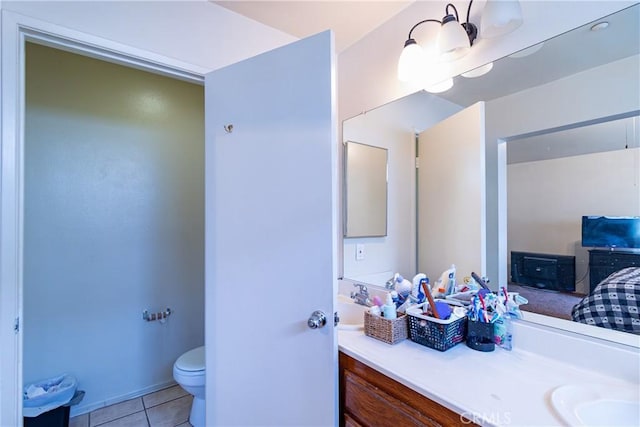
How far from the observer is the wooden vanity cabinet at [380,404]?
2.64 feet

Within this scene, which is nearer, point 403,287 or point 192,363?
point 403,287

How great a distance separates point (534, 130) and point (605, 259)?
52 centimetres

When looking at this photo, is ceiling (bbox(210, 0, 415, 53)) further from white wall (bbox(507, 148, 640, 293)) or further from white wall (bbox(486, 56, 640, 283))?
white wall (bbox(507, 148, 640, 293))

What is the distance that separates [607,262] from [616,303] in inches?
5.2

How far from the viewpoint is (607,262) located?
37.9 inches

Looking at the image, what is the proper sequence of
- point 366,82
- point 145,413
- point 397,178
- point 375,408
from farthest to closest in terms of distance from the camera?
point 145,413, point 366,82, point 397,178, point 375,408

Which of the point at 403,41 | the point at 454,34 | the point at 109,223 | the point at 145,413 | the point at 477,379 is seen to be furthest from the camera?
the point at 109,223

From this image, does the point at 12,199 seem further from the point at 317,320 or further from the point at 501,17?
the point at 501,17

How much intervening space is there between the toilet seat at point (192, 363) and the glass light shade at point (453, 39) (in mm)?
2194

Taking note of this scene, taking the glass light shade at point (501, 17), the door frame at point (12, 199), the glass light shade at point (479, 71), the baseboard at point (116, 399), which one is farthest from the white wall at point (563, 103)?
the baseboard at point (116, 399)

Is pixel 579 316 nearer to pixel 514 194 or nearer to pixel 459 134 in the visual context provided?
pixel 514 194

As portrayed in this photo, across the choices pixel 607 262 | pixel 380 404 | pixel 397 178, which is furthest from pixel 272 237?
pixel 607 262

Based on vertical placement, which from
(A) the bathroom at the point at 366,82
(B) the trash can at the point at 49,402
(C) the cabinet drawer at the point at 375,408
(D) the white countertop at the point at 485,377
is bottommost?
(B) the trash can at the point at 49,402

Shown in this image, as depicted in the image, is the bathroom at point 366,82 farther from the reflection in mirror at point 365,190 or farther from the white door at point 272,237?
the reflection in mirror at point 365,190
